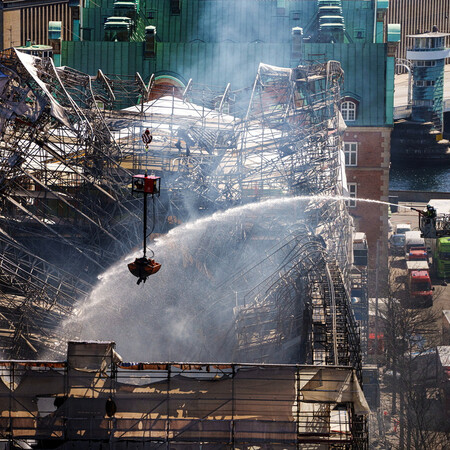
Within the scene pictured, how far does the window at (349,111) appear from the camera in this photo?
7975 cm

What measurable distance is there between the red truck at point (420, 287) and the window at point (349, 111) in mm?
10775

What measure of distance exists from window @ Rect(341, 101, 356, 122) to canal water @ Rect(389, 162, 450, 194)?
37.7m

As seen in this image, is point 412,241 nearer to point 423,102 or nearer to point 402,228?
point 402,228

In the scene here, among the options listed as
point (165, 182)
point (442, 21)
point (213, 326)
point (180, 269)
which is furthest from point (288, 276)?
point (442, 21)

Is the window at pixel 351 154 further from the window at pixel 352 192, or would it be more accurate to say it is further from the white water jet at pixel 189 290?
the white water jet at pixel 189 290

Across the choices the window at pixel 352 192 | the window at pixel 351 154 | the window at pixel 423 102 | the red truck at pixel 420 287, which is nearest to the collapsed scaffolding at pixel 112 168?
the red truck at pixel 420 287

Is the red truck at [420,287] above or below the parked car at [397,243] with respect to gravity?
below

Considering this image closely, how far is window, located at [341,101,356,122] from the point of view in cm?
7975

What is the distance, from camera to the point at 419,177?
→ 126812mm

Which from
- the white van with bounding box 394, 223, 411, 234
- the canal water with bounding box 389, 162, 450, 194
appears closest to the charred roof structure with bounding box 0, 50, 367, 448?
the white van with bounding box 394, 223, 411, 234

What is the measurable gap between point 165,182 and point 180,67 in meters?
26.7

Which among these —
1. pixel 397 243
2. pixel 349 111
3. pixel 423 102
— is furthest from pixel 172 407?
pixel 423 102

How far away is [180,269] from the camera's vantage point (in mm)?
53125

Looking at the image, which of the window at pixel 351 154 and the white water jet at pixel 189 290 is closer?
the white water jet at pixel 189 290
